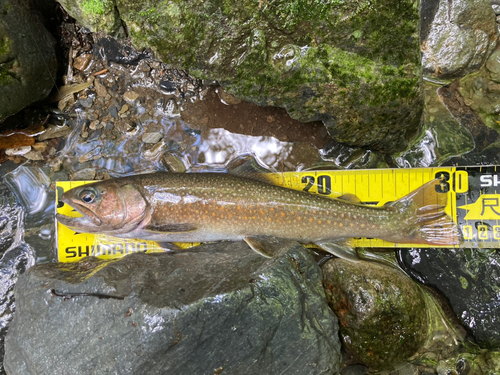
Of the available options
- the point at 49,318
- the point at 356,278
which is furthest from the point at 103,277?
the point at 356,278

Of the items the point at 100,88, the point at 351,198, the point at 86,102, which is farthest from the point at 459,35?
the point at 86,102

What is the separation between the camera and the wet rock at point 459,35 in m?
4.15

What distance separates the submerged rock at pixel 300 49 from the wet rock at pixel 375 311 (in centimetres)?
172

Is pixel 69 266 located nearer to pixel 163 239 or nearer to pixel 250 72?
pixel 163 239

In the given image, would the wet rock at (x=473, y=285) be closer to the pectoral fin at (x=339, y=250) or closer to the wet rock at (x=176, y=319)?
the pectoral fin at (x=339, y=250)

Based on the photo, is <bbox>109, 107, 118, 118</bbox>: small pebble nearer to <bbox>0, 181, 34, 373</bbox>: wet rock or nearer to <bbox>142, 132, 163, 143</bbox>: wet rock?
<bbox>142, 132, 163, 143</bbox>: wet rock

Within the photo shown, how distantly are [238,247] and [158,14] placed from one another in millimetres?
2508

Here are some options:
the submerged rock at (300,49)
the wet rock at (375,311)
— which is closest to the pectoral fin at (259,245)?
the wet rock at (375,311)

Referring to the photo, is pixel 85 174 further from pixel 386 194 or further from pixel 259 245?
pixel 386 194

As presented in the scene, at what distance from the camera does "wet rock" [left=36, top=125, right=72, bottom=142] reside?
170 inches

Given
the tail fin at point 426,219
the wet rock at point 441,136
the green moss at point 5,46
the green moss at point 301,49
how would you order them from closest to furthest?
the green moss at point 301,49 → the green moss at point 5,46 → the tail fin at point 426,219 → the wet rock at point 441,136

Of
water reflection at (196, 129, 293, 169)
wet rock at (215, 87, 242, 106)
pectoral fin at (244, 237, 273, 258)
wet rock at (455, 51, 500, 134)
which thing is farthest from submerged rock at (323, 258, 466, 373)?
wet rock at (215, 87, 242, 106)

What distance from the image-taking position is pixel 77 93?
4352 mm

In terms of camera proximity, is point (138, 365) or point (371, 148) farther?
point (371, 148)
